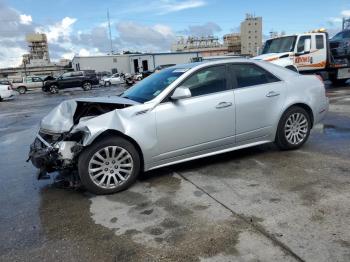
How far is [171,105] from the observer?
4703 mm

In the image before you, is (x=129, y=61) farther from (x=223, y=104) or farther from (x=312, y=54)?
(x=223, y=104)

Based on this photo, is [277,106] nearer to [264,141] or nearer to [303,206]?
[264,141]

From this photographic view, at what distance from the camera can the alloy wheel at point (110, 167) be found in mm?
4340

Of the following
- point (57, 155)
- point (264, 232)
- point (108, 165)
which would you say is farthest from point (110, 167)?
point (264, 232)

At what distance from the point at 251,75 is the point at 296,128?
1199 millimetres

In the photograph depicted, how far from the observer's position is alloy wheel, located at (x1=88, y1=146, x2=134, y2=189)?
434 cm

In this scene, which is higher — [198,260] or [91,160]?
[91,160]

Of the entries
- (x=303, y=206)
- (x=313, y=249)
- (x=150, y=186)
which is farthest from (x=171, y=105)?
(x=313, y=249)

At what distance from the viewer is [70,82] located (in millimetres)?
32906

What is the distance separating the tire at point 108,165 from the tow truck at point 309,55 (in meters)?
10.3

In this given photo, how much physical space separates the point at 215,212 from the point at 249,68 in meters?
2.63

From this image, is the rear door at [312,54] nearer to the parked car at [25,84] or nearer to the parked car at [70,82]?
the parked car at [70,82]

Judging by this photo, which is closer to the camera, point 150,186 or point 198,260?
point 198,260

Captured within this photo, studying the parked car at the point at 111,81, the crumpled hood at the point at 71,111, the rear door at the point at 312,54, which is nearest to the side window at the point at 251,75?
the crumpled hood at the point at 71,111
